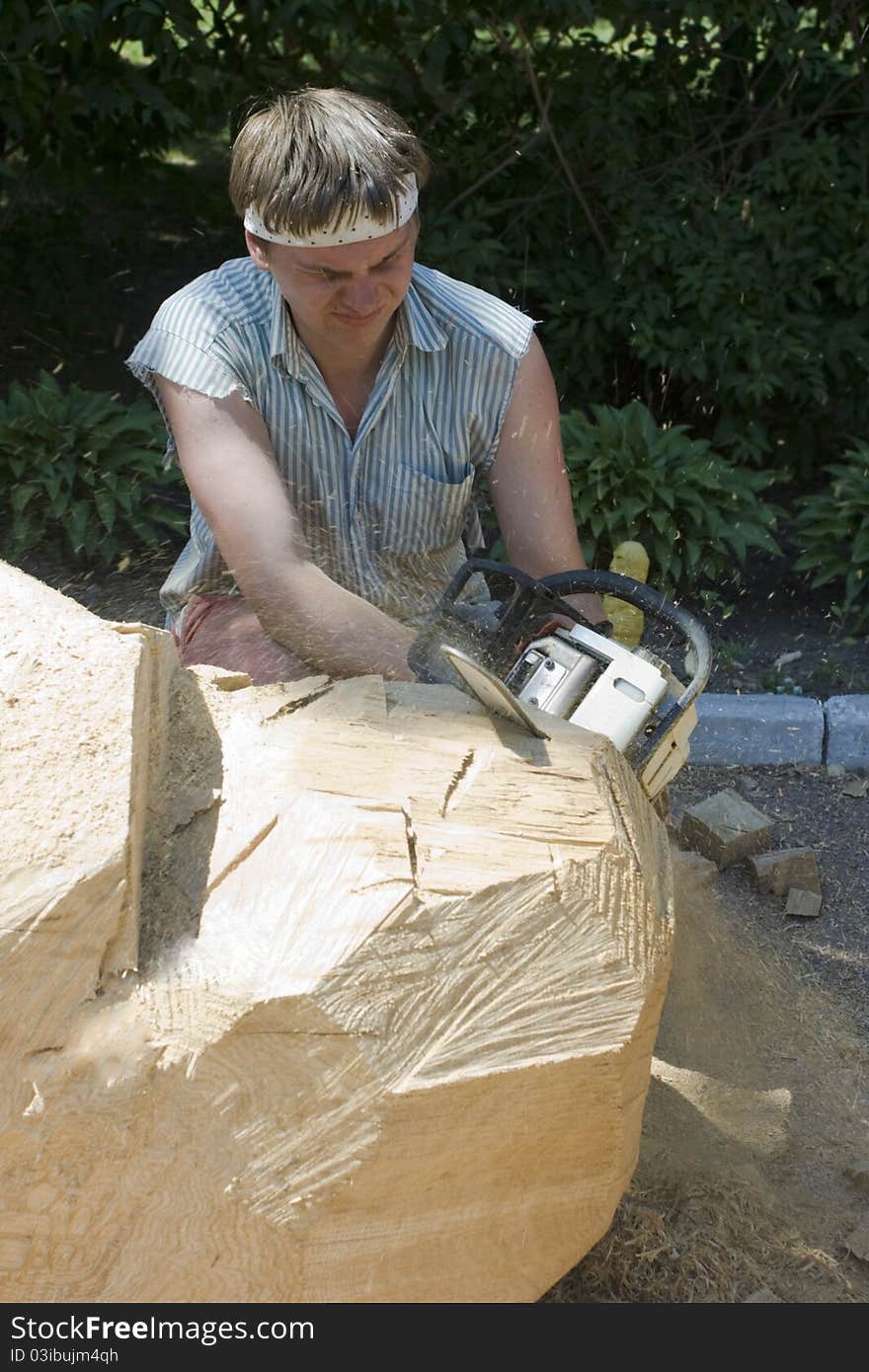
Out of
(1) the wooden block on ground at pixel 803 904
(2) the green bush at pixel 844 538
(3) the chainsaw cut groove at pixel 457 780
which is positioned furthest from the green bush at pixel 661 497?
(3) the chainsaw cut groove at pixel 457 780

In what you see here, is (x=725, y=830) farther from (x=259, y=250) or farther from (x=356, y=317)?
(x=259, y=250)

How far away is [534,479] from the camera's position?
107 inches

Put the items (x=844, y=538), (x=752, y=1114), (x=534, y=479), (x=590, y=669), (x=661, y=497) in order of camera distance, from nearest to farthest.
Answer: (x=590, y=669), (x=752, y=1114), (x=534, y=479), (x=661, y=497), (x=844, y=538)

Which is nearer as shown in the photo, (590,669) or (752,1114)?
(590,669)

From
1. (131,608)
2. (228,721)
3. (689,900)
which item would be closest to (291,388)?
(228,721)

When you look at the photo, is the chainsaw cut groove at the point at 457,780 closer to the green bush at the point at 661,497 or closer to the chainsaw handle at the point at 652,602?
the chainsaw handle at the point at 652,602

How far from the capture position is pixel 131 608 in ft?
15.3

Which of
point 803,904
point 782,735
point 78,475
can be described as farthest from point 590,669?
point 78,475

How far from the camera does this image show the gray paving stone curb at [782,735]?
13.3ft

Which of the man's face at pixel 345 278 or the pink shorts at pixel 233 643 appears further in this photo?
the pink shorts at pixel 233 643

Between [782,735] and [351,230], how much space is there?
2258 mm

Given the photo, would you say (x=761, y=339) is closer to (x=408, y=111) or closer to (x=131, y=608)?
(x=408, y=111)

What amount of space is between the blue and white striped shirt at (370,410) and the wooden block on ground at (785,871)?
1.14m

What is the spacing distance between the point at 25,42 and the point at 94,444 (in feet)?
3.99
